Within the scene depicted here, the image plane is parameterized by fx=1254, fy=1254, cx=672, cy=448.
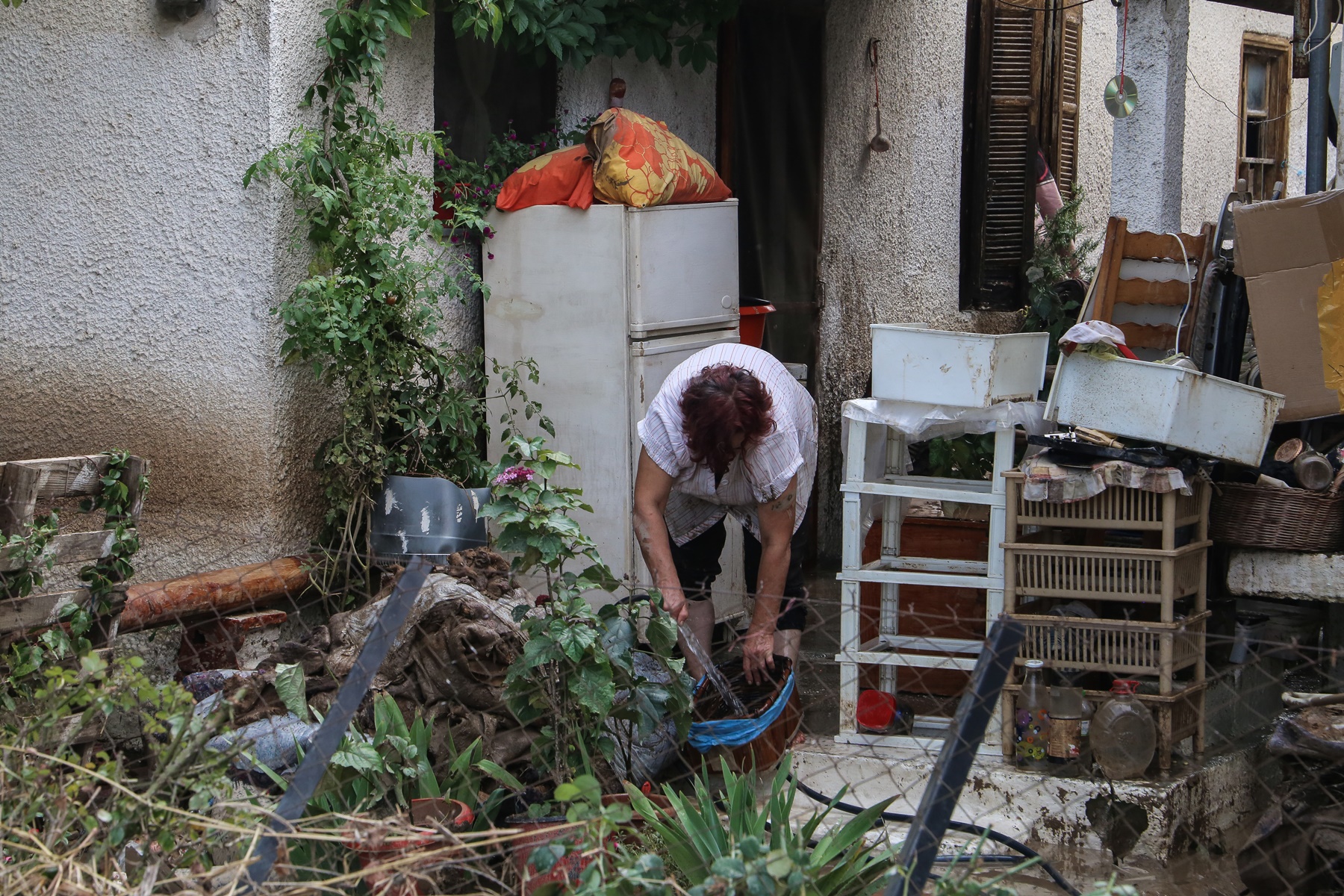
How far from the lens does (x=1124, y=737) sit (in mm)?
4055

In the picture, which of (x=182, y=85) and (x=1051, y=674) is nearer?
(x=1051, y=674)

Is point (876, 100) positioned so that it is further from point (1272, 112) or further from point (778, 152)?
point (1272, 112)

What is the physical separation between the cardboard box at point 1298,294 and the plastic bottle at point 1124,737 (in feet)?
4.11

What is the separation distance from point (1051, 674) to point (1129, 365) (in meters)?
1.09

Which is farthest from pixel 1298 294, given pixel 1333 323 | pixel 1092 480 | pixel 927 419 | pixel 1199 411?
Result: pixel 927 419

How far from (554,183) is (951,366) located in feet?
6.09

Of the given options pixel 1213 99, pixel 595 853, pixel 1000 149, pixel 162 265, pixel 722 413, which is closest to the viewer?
pixel 595 853

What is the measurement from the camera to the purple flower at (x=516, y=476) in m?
3.37

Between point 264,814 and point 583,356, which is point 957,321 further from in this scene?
point 264,814

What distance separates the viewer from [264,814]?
250 cm

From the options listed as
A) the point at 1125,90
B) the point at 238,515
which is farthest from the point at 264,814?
the point at 1125,90

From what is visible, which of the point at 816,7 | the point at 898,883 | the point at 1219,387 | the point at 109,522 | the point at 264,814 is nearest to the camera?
the point at 898,883

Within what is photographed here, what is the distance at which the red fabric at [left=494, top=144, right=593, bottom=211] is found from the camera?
16.5 feet

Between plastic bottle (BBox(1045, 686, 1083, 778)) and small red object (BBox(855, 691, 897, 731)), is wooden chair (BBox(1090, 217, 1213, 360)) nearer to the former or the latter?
plastic bottle (BBox(1045, 686, 1083, 778))
